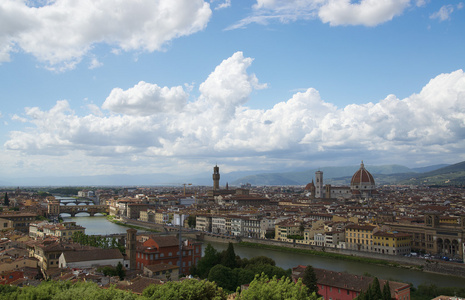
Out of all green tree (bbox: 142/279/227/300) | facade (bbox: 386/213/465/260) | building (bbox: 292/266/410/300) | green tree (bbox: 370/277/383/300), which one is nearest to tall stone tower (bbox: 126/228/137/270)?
building (bbox: 292/266/410/300)

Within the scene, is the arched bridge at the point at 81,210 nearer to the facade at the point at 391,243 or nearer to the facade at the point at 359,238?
the facade at the point at 359,238

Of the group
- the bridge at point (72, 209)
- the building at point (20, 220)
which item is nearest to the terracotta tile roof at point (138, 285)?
the building at point (20, 220)

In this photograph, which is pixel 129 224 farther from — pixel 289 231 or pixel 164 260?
pixel 164 260

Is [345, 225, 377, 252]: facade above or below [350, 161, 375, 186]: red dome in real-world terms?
below

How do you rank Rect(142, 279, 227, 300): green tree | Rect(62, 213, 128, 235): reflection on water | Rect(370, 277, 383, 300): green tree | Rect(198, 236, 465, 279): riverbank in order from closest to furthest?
Rect(142, 279, 227, 300): green tree
Rect(370, 277, 383, 300): green tree
Rect(198, 236, 465, 279): riverbank
Rect(62, 213, 128, 235): reflection on water

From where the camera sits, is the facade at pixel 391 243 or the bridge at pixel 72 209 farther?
the bridge at pixel 72 209

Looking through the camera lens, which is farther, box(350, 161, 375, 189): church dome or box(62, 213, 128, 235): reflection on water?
box(350, 161, 375, 189): church dome

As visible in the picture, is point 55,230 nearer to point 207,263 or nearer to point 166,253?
point 166,253

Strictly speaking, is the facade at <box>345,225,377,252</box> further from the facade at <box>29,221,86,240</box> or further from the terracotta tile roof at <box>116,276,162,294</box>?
the terracotta tile roof at <box>116,276,162,294</box>

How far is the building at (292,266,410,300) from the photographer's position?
50.8 ft

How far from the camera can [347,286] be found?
16078 millimetres

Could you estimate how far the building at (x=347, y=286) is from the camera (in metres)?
15.5

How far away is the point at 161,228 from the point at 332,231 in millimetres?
22348

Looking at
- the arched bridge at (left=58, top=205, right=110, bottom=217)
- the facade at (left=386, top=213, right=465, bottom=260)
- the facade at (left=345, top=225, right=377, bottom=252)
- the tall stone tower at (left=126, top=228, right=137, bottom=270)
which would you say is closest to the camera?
the tall stone tower at (left=126, top=228, right=137, bottom=270)
